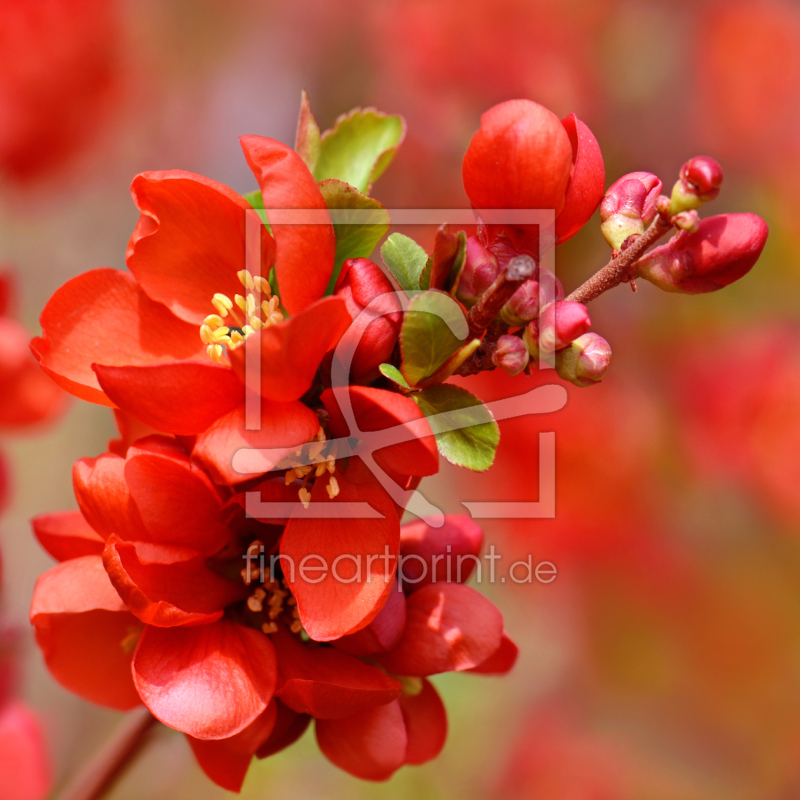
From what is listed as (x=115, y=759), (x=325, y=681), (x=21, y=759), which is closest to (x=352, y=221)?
(x=325, y=681)

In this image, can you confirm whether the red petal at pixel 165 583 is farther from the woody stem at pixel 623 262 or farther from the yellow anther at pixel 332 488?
the woody stem at pixel 623 262

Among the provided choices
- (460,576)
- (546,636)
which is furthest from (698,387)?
(460,576)

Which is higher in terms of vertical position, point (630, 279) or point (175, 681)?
point (630, 279)

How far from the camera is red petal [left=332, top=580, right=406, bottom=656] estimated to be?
1.36 feet

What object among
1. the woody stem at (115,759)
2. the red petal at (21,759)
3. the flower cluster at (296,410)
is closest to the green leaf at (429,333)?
the flower cluster at (296,410)

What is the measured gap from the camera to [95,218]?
5.13 ft

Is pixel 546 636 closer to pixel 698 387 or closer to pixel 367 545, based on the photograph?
pixel 698 387

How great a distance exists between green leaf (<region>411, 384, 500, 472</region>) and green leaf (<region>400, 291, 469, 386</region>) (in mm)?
14

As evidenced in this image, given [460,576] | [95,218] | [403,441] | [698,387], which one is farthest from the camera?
[95,218]

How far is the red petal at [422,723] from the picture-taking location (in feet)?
1.55

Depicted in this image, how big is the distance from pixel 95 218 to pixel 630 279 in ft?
4.79

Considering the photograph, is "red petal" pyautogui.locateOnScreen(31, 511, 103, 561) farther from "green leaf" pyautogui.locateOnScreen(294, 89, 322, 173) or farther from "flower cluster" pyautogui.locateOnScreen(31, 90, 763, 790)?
"green leaf" pyautogui.locateOnScreen(294, 89, 322, 173)

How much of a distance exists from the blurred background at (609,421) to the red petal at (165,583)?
92 centimetres

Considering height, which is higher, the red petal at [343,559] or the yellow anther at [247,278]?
the yellow anther at [247,278]
